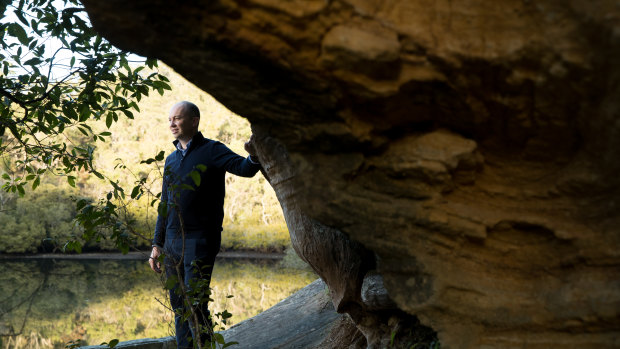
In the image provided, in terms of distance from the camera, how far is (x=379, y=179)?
93.9 inches

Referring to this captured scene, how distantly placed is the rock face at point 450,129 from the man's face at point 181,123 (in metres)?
1.58

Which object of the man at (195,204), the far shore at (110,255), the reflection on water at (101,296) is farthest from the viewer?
the far shore at (110,255)

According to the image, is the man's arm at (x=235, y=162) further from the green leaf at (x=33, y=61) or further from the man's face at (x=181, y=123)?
the green leaf at (x=33, y=61)

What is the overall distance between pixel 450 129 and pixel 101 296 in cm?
1318

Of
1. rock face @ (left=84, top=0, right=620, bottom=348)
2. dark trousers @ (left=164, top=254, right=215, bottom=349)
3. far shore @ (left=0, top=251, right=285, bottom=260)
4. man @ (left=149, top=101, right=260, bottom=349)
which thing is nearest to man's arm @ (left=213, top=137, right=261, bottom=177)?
man @ (left=149, top=101, right=260, bottom=349)

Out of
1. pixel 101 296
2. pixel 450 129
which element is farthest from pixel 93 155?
pixel 450 129

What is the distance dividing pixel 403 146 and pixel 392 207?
27cm

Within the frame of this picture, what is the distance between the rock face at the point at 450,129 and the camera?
6.48ft

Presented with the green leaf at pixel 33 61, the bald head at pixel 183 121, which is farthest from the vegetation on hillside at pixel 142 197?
the bald head at pixel 183 121

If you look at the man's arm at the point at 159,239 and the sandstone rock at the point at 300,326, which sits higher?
the man's arm at the point at 159,239

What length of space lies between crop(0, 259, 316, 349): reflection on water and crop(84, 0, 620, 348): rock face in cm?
582

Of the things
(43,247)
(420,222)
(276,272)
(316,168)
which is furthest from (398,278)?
(43,247)

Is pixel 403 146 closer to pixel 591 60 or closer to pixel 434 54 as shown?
pixel 434 54

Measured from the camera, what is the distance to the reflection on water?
1000 cm
